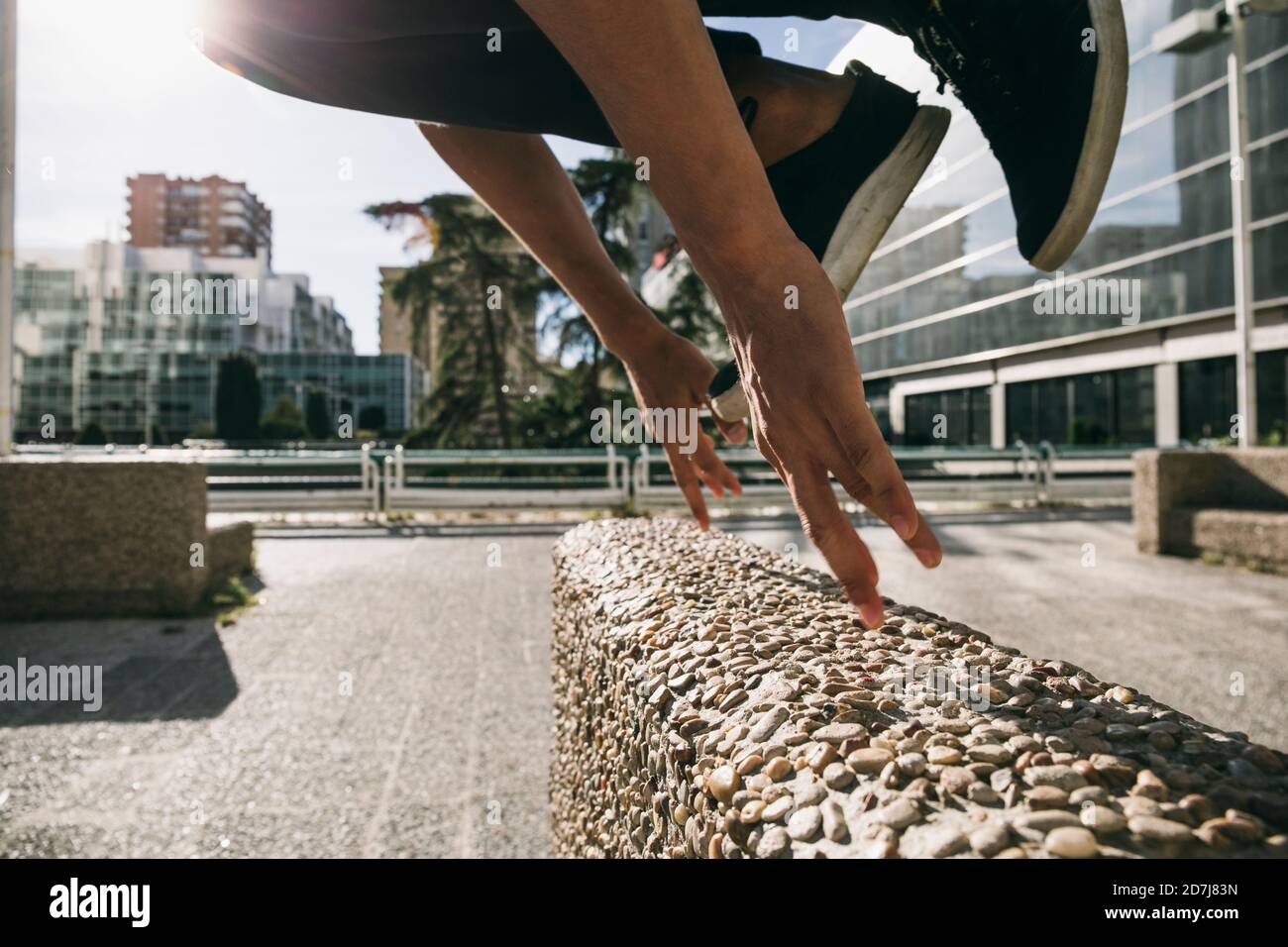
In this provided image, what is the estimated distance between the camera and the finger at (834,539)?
768 mm

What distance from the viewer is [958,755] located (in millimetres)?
604

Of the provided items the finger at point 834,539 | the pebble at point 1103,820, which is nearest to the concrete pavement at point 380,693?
the finger at point 834,539

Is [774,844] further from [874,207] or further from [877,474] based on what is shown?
[874,207]

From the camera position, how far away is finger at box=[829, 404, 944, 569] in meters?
0.72

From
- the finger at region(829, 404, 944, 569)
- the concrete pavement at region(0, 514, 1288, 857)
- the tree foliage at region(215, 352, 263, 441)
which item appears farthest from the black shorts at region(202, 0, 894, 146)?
the tree foliage at region(215, 352, 263, 441)

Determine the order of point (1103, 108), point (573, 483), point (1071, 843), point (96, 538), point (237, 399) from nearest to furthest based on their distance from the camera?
point (1071, 843), point (1103, 108), point (96, 538), point (573, 483), point (237, 399)

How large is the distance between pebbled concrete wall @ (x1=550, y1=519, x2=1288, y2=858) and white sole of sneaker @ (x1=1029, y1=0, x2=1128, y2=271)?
579 mm

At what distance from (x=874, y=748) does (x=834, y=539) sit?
0.21m

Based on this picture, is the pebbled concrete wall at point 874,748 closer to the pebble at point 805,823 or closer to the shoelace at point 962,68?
the pebble at point 805,823

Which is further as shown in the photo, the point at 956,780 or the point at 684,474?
the point at 684,474

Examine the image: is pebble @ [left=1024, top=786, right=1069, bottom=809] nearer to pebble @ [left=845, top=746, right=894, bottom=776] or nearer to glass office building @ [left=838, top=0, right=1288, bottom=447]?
pebble @ [left=845, top=746, right=894, bottom=776]

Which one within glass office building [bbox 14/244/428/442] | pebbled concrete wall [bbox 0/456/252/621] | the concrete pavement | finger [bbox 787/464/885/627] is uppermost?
glass office building [bbox 14/244/428/442]

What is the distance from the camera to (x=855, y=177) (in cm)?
111

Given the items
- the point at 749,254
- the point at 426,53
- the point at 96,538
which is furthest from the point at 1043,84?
the point at 96,538
